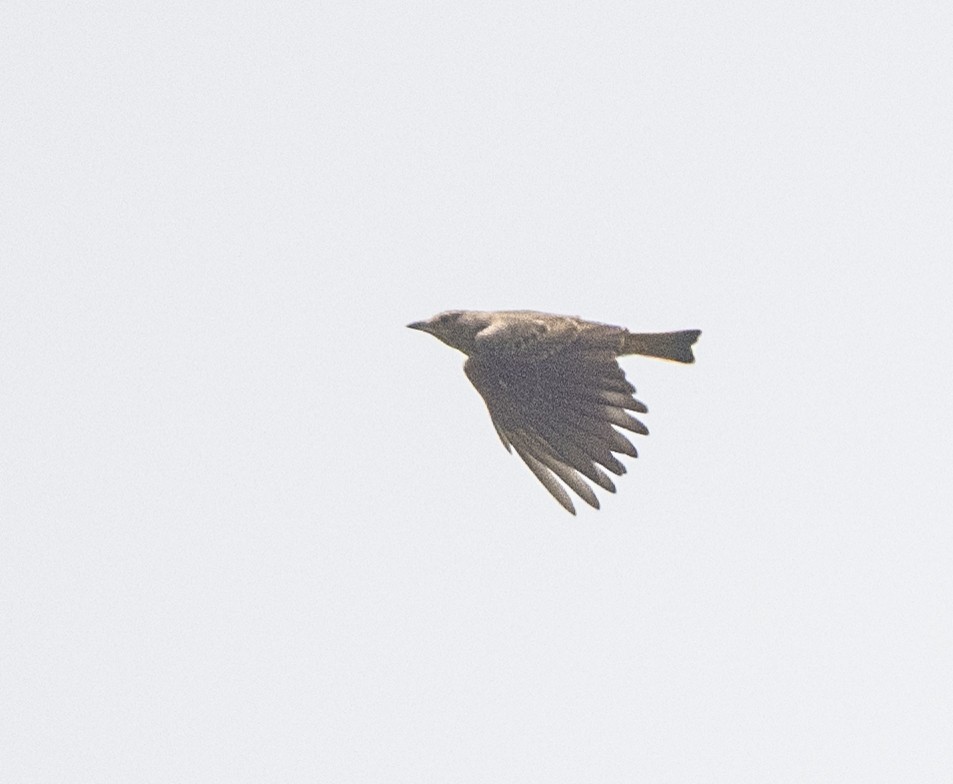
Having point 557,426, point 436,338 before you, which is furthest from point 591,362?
point 436,338

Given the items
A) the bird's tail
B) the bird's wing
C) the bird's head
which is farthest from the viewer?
the bird's head

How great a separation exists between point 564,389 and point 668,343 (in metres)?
0.70

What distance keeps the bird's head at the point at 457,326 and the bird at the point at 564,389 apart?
0.30 metres

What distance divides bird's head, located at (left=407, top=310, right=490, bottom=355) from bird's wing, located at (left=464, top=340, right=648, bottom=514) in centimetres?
37

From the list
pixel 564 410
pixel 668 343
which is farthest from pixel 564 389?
pixel 668 343

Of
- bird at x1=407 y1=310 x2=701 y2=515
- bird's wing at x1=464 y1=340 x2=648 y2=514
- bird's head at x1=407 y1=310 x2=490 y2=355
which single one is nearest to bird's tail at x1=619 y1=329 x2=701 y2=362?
bird at x1=407 y1=310 x2=701 y2=515

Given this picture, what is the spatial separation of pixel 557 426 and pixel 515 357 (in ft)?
1.77

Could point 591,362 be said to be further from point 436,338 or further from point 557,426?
point 436,338

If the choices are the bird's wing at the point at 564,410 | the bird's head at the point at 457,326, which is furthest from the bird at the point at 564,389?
the bird's head at the point at 457,326

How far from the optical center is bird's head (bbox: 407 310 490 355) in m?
12.8

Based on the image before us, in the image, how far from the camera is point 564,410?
38.8 feet

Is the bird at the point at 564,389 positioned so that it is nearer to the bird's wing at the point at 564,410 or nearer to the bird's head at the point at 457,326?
the bird's wing at the point at 564,410

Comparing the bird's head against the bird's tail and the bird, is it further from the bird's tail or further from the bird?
the bird's tail

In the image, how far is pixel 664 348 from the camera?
1193cm
